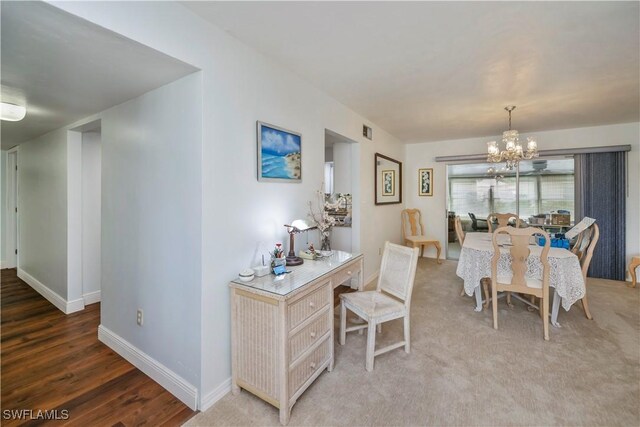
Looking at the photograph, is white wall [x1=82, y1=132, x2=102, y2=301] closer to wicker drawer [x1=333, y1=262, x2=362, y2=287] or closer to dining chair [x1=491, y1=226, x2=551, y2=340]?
wicker drawer [x1=333, y1=262, x2=362, y2=287]

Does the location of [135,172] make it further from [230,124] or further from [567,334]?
[567,334]

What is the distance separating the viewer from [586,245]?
294 cm

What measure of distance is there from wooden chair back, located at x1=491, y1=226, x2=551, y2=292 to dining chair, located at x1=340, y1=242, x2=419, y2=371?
1026 mm

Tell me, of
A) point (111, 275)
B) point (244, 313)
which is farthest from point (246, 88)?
point (111, 275)

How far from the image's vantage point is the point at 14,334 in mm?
2607

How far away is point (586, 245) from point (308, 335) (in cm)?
320

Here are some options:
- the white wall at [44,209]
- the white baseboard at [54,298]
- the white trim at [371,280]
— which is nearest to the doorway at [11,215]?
the white wall at [44,209]

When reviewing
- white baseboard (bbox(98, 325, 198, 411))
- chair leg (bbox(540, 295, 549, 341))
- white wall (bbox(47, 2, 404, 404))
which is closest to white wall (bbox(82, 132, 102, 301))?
white baseboard (bbox(98, 325, 198, 411))

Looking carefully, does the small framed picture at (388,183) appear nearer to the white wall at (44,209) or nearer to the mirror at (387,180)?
the mirror at (387,180)

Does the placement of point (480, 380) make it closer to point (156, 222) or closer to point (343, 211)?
point (343, 211)

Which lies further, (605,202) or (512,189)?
(512,189)

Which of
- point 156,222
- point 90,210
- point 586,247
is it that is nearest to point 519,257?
point 586,247

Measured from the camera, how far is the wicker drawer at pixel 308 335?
1652mm

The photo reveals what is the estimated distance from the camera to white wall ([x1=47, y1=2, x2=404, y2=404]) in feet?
4.80
